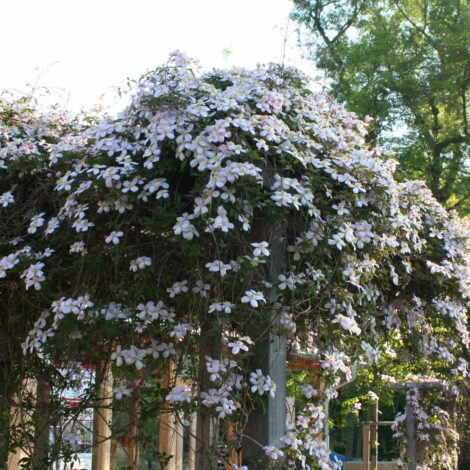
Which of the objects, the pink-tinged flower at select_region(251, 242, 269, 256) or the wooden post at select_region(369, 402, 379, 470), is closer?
the pink-tinged flower at select_region(251, 242, 269, 256)

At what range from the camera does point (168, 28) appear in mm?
3691

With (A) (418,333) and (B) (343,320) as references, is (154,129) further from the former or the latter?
(A) (418,333)

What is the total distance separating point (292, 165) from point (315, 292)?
489 mm

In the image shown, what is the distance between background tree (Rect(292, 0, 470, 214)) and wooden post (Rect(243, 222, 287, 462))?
8233 mm

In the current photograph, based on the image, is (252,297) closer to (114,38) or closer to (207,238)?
(207,238)

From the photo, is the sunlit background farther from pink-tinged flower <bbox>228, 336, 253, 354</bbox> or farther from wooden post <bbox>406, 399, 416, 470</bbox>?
wooden post <bbox>406, 399, 416, 470</bbox>

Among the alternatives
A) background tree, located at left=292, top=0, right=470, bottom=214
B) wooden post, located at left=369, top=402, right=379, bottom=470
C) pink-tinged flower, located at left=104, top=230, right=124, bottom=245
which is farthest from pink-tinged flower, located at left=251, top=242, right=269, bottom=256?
background tree, located at left=292, top=0, right=470, bottom=214

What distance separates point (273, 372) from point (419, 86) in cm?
906

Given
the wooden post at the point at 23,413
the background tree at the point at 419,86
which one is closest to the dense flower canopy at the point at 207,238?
the wooden post at the point at 23,413

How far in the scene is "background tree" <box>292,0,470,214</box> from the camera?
1045 cm

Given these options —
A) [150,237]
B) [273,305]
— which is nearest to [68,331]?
[150,237]

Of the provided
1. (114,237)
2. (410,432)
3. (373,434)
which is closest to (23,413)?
(114,237)

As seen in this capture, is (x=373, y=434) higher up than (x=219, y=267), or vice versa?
(x=219, y=267)

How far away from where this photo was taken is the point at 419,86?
413 inches
